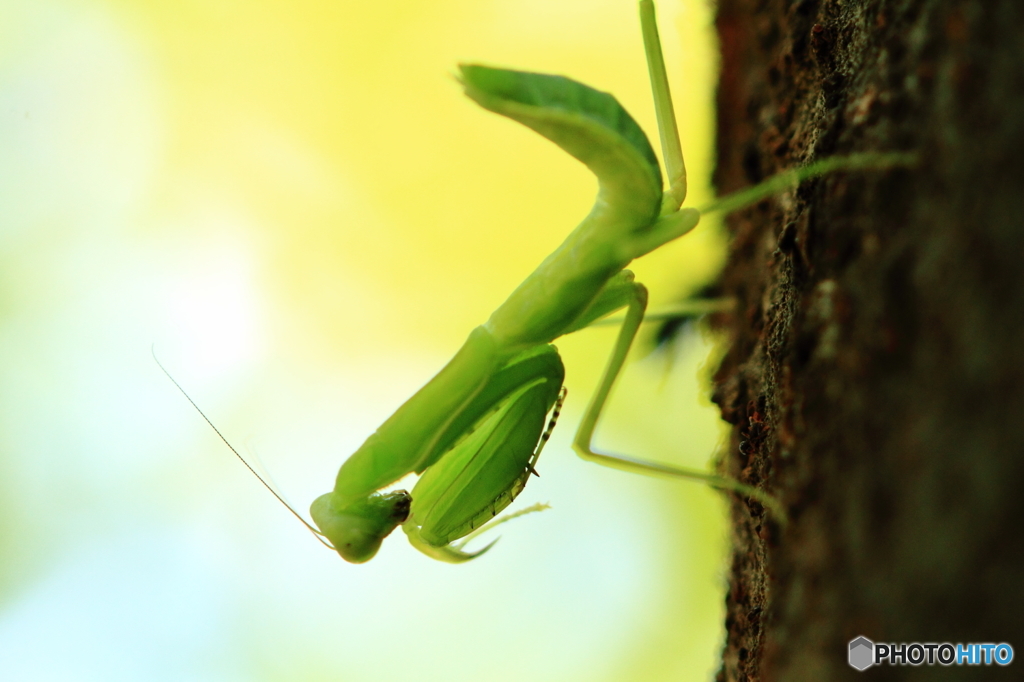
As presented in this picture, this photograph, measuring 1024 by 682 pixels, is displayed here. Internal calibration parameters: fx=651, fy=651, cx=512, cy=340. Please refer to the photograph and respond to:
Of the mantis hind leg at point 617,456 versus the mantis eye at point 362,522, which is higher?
the mantis hind leg at point 617,456

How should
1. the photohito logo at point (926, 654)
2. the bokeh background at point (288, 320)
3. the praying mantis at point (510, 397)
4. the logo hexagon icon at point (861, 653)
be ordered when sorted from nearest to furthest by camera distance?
the photohito logo at point (926, 654) < the logo hexagon icon at point (861, 653) < the praying mantis at point (510, 397) < the bokeh background at point (288, 320)

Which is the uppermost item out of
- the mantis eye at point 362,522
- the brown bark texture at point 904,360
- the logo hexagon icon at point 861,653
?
the brown bark texture at point 904,360

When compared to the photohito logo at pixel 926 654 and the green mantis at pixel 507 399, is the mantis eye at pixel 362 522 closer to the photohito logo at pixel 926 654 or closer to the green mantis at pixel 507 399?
the green mantis at pixel 507 399

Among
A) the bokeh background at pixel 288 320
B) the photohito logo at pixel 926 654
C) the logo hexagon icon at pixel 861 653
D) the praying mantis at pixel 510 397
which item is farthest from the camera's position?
the bokeh background at pixel 288 320

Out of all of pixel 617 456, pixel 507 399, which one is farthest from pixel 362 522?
pixel 617 456

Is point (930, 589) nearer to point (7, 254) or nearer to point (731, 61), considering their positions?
point (731, 61)

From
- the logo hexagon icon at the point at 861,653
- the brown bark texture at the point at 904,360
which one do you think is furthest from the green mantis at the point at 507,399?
the logo hexagon icon at the point at 861,653

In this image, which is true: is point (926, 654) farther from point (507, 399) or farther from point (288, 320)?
point (288, 320)

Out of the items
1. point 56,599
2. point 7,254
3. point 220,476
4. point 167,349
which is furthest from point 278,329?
point 56,599
